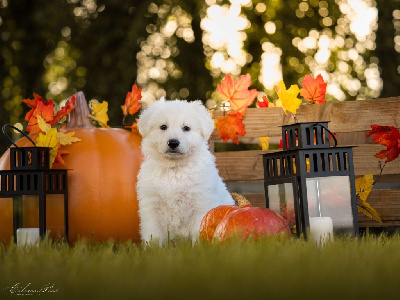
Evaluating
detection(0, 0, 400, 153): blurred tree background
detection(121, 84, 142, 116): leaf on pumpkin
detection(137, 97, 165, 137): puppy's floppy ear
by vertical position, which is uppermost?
detection(0, 0, 400, 153): blurred tree background

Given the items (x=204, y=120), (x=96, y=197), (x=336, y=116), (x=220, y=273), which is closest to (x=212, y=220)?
(x=204, y=120)

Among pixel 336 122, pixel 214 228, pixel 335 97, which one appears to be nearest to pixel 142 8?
pixel 335 97

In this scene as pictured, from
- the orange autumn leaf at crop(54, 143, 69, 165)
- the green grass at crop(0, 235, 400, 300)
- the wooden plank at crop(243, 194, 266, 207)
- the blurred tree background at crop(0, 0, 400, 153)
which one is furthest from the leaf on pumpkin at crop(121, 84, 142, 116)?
the blurred tree background at crop(0, 0, 400, 153)

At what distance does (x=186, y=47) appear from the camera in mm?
9078

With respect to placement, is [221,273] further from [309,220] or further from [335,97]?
[335,97]

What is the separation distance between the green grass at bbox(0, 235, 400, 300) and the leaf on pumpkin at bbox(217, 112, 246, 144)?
2.14m

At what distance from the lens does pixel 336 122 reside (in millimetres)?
4652

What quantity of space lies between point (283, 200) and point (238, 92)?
1364 mm

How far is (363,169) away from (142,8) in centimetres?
525

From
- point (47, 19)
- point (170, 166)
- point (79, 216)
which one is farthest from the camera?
point (47, 19)

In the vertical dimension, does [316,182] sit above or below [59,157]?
below

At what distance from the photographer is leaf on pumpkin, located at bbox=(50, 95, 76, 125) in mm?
4402

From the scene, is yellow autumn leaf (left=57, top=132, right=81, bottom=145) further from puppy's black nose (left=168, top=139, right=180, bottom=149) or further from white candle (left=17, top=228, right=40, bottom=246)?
puppy's black nose (left=168, top=139, right=180, bottom=149)

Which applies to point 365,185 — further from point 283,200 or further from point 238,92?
point 238,92
